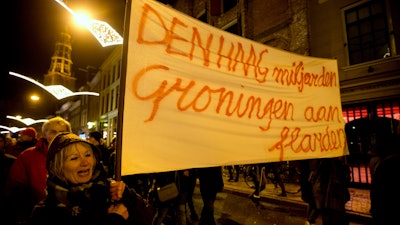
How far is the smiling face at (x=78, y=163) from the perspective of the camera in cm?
170

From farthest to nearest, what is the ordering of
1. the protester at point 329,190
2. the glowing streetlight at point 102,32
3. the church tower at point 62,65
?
the church tower at point 62,65, the protester at point 329,190, the glowing streetlight at point 102,32

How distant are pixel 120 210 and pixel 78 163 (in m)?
0.43

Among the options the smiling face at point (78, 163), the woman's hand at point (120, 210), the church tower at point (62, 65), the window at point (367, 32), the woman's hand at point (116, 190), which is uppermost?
the church tower at point (62, 65)

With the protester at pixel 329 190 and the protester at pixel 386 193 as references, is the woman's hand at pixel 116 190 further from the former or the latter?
the protester at pixel 329 190

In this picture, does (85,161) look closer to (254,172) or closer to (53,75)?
(254,172)

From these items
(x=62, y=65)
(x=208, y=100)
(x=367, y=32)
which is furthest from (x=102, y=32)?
(x=62, y=65)

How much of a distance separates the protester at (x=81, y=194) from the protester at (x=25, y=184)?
1465 mm

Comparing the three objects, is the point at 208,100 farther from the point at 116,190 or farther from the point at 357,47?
the point at 357,47

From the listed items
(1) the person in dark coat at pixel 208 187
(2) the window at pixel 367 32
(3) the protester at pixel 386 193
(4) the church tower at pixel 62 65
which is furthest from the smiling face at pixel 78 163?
(4) the church tower at pixel 62 65

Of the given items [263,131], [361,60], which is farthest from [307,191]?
[361,60]

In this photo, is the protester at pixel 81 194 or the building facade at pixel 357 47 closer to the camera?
the protester at pixel 81 194

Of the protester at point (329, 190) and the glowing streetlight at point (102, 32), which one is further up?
the glowing streetlight at point (102, 32)

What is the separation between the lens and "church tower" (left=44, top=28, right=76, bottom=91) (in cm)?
5878

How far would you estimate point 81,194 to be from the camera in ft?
5.31
